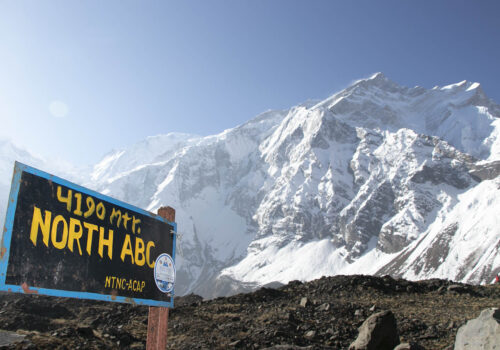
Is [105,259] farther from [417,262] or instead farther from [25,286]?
[417,262]

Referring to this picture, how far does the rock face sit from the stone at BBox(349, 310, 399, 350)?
2939 millimetres

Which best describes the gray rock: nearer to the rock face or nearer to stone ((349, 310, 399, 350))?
stone ((349, 310, 399, 350))

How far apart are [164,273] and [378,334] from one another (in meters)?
8.00

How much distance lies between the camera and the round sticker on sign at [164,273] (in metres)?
5.56

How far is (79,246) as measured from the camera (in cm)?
453

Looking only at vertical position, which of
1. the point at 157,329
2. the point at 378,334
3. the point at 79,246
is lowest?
the point at 378,334

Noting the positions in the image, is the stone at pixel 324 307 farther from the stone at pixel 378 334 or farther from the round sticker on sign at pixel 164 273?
the round sticker on sign at pixel 164 273

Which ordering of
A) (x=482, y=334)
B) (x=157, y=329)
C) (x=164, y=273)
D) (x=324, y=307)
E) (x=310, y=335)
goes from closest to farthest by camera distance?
(x=157, y=329) < (x=164, y=273) < (x=482, y=334) < (x=310, y=335) < (x=324, y=307)

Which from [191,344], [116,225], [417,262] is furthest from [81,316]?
[417,262]

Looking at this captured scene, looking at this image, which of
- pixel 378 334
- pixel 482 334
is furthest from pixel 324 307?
pixel 482 334

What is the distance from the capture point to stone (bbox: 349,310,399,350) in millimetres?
11320

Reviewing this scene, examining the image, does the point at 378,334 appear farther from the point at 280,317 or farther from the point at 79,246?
the point at 79,246

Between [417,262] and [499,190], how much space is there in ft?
166

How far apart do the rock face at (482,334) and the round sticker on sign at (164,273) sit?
615cm
